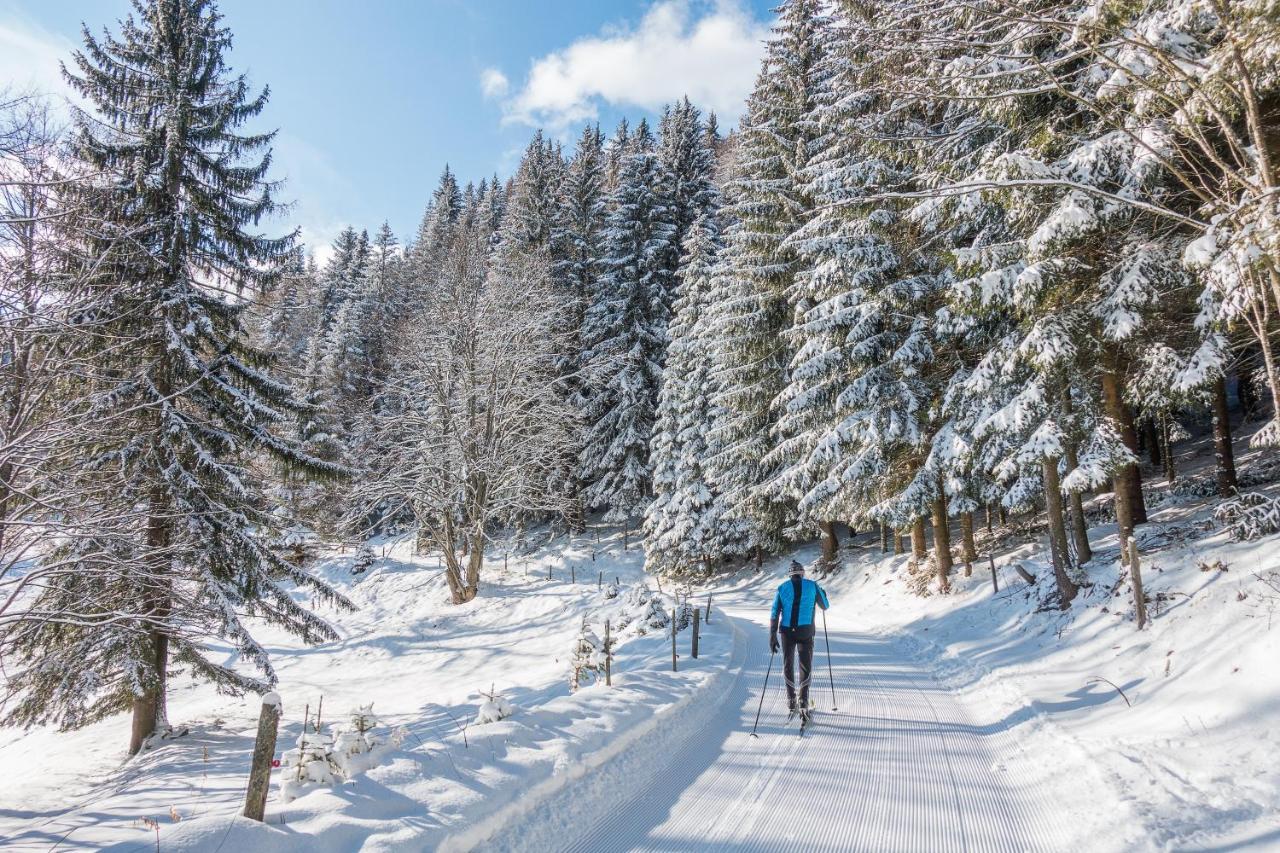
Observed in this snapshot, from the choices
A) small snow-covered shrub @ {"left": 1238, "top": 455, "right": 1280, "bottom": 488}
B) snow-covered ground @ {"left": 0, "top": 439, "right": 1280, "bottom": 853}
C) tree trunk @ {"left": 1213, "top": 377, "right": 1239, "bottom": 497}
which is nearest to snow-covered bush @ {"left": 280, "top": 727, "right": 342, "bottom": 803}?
snow-covered ground @ {"left": 0, "top": 439, "right": 1280, "bottom": 853}

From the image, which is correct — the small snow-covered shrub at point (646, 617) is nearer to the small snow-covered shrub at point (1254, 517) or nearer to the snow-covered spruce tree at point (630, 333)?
the small snow-covered shrub at point (1254, 517)

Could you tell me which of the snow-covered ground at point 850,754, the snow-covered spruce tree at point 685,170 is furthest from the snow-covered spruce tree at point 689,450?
the snow-covered ground at point 850,754

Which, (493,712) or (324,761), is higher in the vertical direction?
(324,761)

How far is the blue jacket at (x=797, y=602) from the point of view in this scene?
6.89 metres

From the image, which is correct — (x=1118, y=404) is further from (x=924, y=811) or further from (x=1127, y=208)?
(x=924, y=811)

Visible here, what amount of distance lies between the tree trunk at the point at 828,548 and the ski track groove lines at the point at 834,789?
12617mm

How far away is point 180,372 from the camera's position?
10859 millimetres

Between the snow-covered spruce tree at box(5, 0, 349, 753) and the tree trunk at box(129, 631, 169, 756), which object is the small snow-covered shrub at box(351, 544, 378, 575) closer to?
the snow-covered spruce tree at box(5, 0, 349, 753)

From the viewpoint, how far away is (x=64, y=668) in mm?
9289

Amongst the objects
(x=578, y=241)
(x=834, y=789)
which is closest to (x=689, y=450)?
(x=578, y=241)

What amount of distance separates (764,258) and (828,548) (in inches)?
386

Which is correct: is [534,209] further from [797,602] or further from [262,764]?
[262,764]

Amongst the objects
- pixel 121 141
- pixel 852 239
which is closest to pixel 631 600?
pixel 852 239

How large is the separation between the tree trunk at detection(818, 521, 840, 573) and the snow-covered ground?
752cm
